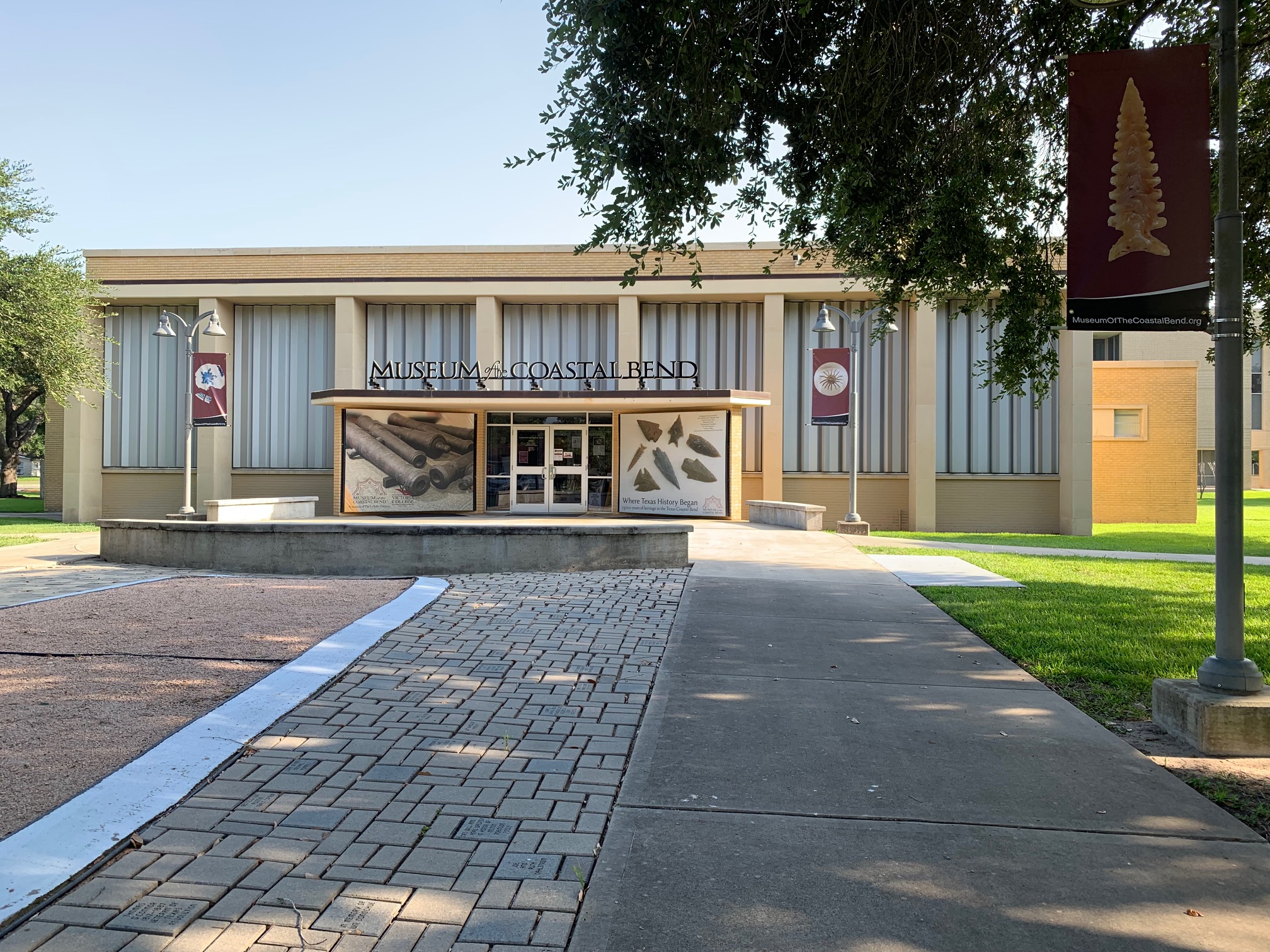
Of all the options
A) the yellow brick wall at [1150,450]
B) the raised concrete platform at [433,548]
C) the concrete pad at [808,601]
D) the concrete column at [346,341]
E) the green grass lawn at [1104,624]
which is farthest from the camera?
the yellow brick wall at [1150,450]

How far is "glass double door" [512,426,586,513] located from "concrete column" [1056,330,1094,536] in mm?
13423

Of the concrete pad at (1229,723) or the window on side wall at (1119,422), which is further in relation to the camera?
the window on side wall at (1119,422)

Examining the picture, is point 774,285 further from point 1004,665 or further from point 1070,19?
point 1004,665

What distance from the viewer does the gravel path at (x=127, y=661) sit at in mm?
4613

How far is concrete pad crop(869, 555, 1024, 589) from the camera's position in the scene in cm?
1172

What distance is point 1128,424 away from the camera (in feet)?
98.5

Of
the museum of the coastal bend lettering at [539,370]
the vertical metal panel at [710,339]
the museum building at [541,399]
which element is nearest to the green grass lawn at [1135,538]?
the museum building at [541,399]

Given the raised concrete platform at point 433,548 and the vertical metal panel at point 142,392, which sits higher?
the vertical metal panel at point 142,392

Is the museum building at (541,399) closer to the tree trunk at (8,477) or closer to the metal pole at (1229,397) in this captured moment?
the tree trunk at (8,477)

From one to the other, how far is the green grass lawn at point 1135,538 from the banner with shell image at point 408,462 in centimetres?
1138

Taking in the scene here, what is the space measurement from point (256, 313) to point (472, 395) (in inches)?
358

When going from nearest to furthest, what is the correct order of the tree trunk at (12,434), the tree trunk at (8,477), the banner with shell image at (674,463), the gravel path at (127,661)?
the gravel path at (127,661) < the banner with shell image at (674,463) < the tree trunk at (12,434) < the tree trunk at (8,477)

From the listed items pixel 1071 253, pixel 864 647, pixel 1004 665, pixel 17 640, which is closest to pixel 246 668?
pixel 17 640

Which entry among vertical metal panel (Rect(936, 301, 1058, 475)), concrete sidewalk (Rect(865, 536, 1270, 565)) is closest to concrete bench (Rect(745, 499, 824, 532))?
concrete sidewalk (Rect(865, 536, 1270, 565))
